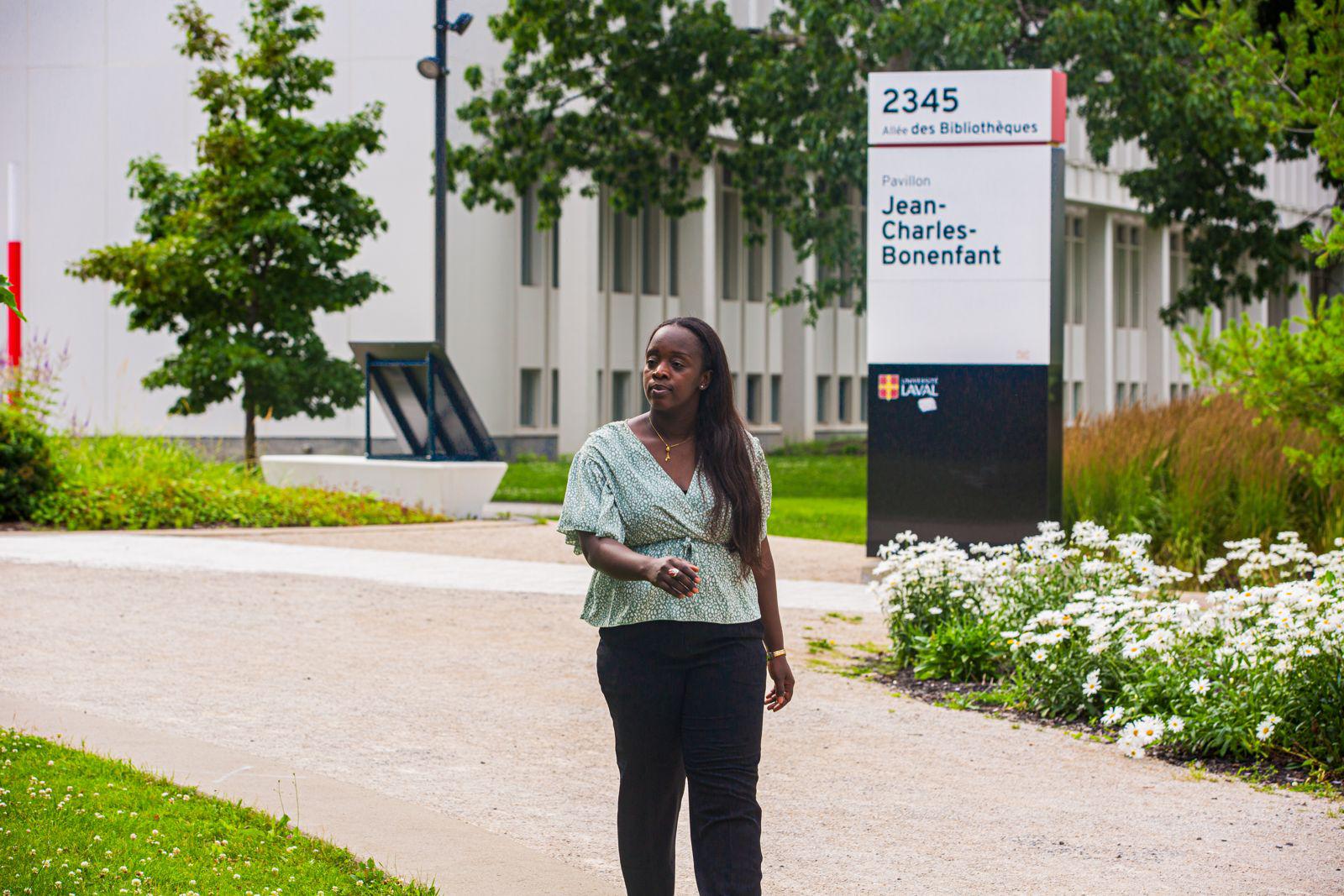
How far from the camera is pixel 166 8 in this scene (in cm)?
3428

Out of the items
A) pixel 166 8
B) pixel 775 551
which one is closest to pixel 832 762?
pixel 775 551

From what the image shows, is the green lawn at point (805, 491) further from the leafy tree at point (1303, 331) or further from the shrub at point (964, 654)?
the shrub at point (964, 654)

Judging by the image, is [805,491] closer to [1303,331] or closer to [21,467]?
[21,467]

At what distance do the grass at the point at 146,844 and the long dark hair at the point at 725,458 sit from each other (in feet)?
4.61

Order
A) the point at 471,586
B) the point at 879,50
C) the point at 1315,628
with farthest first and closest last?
the point at 879,50 < the point at 471,586 < the point at 1315,628

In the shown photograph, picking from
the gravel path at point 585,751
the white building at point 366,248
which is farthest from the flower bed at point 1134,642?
the white building at point 366,248

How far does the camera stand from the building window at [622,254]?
128ft

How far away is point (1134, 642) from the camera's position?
8.04 metres

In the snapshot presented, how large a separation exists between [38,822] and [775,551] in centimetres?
1179

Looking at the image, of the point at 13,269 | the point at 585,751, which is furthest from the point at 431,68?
the point at 585,751

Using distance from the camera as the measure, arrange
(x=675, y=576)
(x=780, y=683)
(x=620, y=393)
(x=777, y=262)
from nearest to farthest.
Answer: (x=675, y=576)
(x=780, y=683)
(x=620, y=393)
(x=777, y=262)

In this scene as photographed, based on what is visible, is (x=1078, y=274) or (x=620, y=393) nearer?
(x=620, y=393)

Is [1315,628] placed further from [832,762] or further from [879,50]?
[879,50]

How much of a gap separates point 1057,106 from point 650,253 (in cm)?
2703
